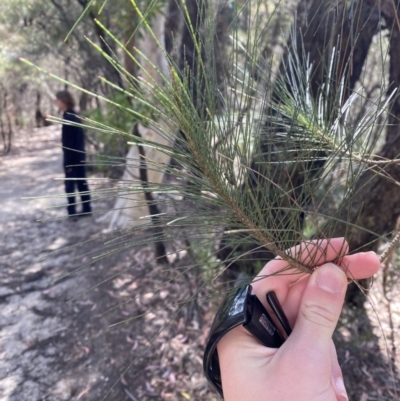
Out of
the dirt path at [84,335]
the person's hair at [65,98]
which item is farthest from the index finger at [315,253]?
the person's hair at [65,98]

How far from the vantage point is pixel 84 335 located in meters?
3.41

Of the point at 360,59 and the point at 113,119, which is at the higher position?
the point at 360,59

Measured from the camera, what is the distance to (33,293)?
4.07m

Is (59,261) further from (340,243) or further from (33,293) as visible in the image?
(340,243)

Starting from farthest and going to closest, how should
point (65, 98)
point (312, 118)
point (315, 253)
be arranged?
point (65, 98)
point (312, 118)
point (315, 253)

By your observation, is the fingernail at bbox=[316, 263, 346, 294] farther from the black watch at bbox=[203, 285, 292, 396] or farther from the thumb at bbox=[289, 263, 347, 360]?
the black watch at bbox=[203, 285, 292, 396]

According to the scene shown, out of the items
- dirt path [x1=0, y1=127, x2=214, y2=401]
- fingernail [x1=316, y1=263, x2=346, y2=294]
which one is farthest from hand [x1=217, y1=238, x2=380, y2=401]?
dirt path [x1=0, y1=127, x2=214, y2=401]

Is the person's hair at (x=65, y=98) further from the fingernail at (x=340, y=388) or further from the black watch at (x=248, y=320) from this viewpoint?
the fingernail at (x=340, y=388)

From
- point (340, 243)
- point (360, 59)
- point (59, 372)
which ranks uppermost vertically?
point (360, 59)

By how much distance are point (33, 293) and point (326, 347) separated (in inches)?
144

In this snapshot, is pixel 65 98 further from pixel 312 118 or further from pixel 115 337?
pixel 312 118

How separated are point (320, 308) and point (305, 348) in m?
0.11

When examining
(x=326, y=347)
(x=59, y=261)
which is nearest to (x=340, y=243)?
(x=326, y=347)

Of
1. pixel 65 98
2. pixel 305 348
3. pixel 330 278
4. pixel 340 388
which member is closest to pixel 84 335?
pixel 340 388
